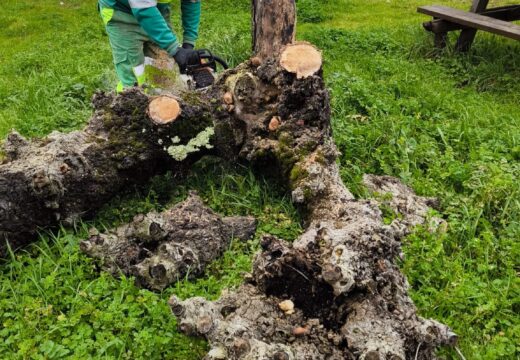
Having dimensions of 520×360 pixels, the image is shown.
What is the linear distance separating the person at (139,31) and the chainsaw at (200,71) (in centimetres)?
6

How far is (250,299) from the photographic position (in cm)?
255

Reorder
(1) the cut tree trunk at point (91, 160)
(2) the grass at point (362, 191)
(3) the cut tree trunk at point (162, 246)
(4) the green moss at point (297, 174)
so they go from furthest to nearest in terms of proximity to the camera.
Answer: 1. (4) the green moss at point (297, 174)
2. (1) the cut tree trunk at point (91, 160)
3. (3) the cut tree trunk at point (162, 246)
4. (2) the grass at point (362, 191)

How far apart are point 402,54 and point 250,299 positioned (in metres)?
6.16

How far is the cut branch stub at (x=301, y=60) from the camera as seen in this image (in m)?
3.55

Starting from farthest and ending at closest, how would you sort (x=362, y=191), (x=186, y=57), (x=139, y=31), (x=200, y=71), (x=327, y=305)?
(x=139, y=31), (x=200, y=71), (x=186, y=57), (x=362, y=191), (x=327, y=305)

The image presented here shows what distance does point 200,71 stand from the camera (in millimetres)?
4301

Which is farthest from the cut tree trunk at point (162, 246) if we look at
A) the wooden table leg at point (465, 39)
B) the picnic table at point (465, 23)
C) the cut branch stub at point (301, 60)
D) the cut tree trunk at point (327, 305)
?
the wooden table leg at point (465, 39)

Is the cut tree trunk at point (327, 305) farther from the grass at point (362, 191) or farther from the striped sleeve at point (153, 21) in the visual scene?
the striped sleeve at point (153, 21)

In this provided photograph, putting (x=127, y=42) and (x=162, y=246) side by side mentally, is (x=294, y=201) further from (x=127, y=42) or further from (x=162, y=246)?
(x=127, y=42)

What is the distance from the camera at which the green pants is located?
4.66m

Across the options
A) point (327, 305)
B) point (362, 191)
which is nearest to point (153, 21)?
point (362, 191)

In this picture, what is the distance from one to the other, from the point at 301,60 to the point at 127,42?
203 cm

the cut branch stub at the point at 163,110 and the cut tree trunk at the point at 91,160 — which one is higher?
the cut branch stub at the point at 163,110

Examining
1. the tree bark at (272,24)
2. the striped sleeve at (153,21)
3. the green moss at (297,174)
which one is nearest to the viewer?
the green moss at (297,174)
